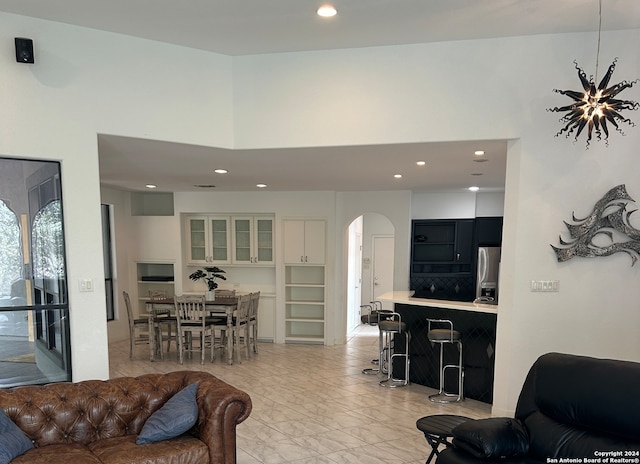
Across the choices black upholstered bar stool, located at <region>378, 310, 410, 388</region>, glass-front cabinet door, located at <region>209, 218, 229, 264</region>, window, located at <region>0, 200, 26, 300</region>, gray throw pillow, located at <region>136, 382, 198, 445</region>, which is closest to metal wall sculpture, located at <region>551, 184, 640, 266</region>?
black upholstered bar stool, located at <region>378, 310, 410, 388</region>

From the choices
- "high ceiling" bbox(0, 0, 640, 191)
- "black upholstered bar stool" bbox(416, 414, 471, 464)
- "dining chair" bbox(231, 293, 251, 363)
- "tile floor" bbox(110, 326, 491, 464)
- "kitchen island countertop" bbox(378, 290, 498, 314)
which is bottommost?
"tile floor" bbox(110, 326, 491, 464)

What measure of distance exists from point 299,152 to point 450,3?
1.77m

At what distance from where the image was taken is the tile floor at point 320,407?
134 inches

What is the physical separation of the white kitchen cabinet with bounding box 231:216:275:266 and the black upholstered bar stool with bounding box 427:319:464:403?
3583 millimetres

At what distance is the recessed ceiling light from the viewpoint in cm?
285

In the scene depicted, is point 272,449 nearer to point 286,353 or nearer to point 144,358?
point 286,353

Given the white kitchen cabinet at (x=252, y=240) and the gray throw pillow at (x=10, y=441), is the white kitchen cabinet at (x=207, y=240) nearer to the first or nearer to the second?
the white kitchen cabinet at (x=252, y=240)

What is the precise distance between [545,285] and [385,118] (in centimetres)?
198

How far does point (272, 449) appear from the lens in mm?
3449

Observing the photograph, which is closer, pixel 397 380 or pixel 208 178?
pixel 397 380

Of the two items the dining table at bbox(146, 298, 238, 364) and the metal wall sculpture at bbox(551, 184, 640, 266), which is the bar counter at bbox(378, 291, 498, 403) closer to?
the metal wall sculpture at bbox(551, 184, 640, 266)

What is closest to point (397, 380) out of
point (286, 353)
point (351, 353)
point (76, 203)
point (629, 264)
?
point (351, 353)

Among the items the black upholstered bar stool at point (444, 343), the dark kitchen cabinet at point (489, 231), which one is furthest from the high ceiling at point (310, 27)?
the dark kitchen cabinet at point (489, 231)

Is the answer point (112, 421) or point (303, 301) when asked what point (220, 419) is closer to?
point (112, 421)
